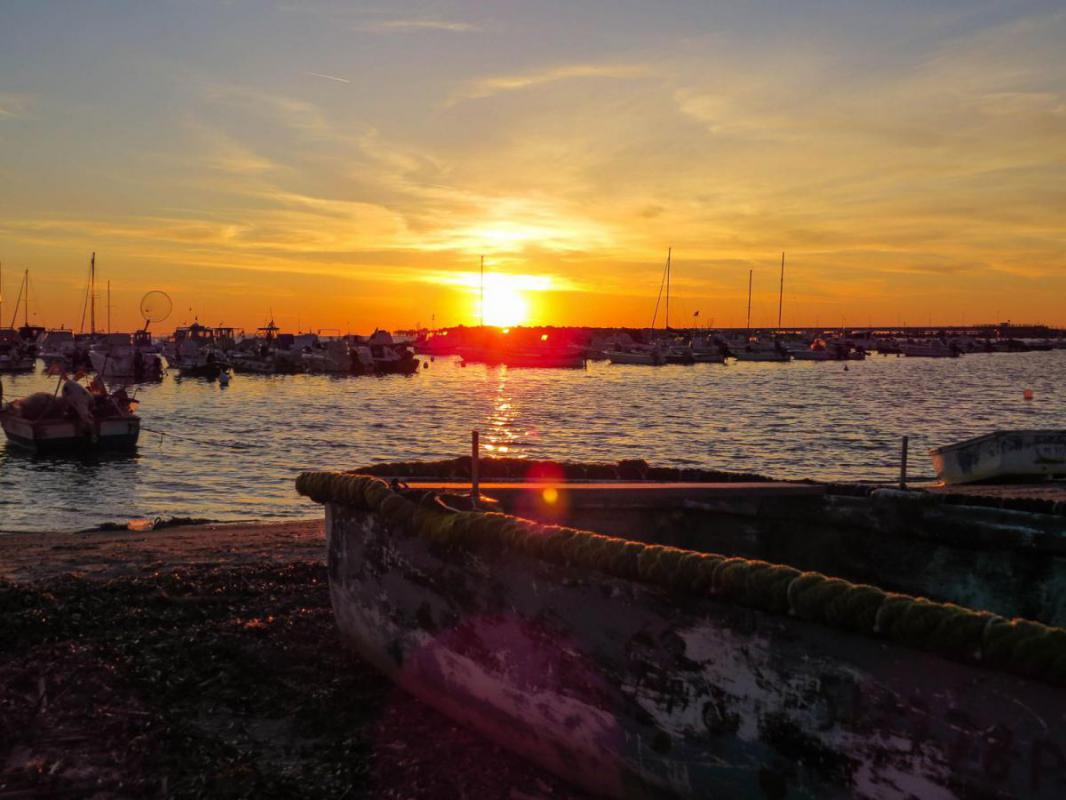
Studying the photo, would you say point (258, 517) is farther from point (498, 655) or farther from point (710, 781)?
point (710, 781)

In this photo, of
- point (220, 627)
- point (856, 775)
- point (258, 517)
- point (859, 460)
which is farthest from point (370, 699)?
point (859, 460)

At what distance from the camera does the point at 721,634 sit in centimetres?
411

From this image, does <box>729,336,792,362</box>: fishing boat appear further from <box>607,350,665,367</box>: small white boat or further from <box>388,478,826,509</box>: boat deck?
<box>388,478,826,509</box>: boat deck

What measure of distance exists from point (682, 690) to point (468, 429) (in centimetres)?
3477

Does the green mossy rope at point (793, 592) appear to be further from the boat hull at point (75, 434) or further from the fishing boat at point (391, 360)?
the fishing boat at point (391, 360)

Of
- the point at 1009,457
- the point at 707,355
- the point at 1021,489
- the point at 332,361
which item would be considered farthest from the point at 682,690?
the point at 707,355

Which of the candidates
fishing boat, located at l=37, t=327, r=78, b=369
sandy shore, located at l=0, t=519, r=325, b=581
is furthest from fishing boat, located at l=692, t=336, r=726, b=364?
sandy shore, located at l=0, t=519, r=325, b=581

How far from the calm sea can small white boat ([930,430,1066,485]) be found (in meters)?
3.47

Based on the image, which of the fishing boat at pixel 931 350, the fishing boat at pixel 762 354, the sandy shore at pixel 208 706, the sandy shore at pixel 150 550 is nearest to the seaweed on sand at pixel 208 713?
the sandy shore at pixel 208 706

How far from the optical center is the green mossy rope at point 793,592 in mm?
3189

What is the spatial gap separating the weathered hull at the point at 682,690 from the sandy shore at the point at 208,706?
0.41 meters

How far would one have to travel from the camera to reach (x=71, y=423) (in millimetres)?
27797

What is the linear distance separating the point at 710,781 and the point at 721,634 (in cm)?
83

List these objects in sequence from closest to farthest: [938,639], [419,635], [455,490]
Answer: [938,639], [419,635], [455,490]
